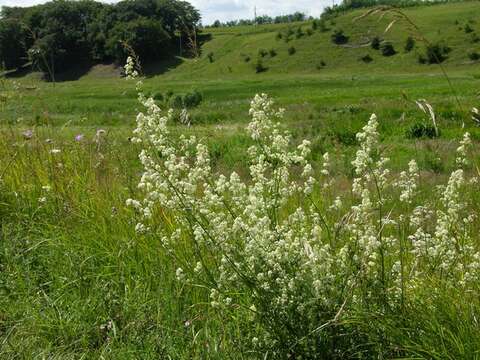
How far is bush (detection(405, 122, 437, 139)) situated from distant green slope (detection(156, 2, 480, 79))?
50.9 meters

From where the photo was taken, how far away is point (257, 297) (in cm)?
328

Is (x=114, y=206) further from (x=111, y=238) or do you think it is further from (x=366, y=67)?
(x=366, y=67)

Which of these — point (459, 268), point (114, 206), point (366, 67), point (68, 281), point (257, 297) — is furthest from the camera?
point (366, 67)

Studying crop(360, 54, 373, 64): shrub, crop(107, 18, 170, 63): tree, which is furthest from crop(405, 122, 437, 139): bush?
crop(107, 18, 170, 63): tree

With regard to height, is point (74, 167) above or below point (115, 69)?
above

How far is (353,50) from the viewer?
85062mm

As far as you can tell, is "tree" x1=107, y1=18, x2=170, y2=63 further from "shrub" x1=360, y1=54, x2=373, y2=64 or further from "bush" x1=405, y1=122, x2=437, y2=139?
"bush" x1=405, y1=122, x2=437, y2=139

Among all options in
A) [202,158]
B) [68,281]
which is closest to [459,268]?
[202,158]

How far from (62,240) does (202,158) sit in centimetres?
232

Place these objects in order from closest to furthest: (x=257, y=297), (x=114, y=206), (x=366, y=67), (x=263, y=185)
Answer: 1. (x=257, y=297)
2. (x=263, y=185)
3. (x=114, y=206)
4. (x=366, y=67)

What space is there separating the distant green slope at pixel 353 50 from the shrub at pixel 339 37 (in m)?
0.84

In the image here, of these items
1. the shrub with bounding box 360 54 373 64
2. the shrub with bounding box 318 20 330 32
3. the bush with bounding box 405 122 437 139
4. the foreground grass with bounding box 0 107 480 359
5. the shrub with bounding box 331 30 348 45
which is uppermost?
the foreground grass with bounding box 0 107 480 359

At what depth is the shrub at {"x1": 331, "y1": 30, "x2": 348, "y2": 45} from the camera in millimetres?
88975

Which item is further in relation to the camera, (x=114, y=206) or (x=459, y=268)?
(x=114, y=206)
